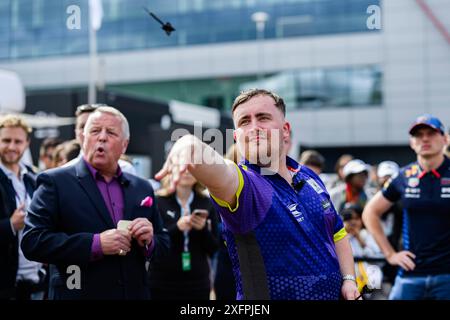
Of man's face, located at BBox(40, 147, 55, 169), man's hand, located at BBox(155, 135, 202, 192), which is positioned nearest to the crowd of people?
man's hand, located at BBox(155, 135, 202, 192)

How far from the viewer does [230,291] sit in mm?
5355

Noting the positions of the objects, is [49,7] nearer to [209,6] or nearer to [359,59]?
[209,6]

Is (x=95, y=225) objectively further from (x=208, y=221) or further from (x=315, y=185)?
(x=208, y=221)

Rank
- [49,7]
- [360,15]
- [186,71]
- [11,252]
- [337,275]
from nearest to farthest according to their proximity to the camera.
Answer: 1. [337,275]
2. [11,252]
3. [49,7]
4. [360,15]
5. [186,71]

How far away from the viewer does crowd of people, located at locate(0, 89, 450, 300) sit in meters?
2.46

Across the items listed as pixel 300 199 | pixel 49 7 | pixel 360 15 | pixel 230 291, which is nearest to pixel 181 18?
pixel 49 7

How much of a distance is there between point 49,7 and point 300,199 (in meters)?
25.1

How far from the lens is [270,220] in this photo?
2.46 meters

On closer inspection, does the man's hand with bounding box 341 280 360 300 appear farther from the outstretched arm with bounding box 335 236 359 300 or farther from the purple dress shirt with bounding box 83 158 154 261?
the purple dress shirt with bounding box 83 158 154 261

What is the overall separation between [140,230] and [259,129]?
1.10m

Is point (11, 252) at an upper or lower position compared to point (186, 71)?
lower

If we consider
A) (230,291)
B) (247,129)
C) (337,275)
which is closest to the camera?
(247,129)

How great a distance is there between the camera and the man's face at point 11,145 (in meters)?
4.43

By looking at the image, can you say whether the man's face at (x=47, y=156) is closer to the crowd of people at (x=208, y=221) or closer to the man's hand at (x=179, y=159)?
the crowd of people at (x=208, y=221)
